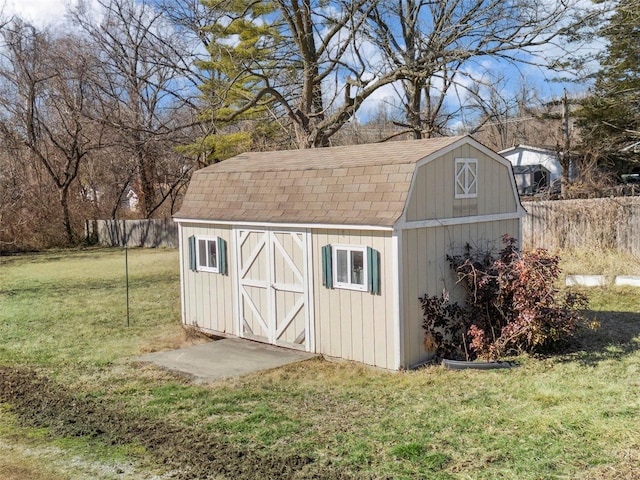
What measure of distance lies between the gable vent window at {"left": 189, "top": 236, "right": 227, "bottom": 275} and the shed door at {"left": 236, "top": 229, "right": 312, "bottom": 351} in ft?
1.33

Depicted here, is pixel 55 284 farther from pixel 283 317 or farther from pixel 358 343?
pixel 358 343

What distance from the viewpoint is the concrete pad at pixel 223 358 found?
8.46 meters

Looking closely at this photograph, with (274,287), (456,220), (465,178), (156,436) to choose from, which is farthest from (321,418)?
(465,178)

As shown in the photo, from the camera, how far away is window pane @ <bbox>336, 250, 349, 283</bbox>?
28.2 ft

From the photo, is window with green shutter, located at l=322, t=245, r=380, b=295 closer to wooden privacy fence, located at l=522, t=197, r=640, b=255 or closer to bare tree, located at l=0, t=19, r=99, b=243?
wooden privacy fence, located at l=522, t=197, r=640, b=255

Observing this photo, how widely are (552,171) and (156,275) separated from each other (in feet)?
76.2

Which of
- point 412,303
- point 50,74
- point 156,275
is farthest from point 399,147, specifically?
point 50,74

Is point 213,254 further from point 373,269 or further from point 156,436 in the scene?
point 156,436

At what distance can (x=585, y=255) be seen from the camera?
1552 centimetres

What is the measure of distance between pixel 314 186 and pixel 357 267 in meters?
1.59

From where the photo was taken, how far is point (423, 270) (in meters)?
8.39

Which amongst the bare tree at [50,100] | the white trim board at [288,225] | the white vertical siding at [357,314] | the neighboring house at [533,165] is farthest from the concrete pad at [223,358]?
the neighboring house at [533,165]

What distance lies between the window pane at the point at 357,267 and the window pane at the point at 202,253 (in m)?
3.45

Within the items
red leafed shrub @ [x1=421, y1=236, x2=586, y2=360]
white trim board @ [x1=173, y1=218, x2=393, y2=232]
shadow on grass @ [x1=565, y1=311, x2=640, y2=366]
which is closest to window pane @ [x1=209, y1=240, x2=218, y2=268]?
white trim board @ [x1=173, y1=218, x2=393, y2=232]
